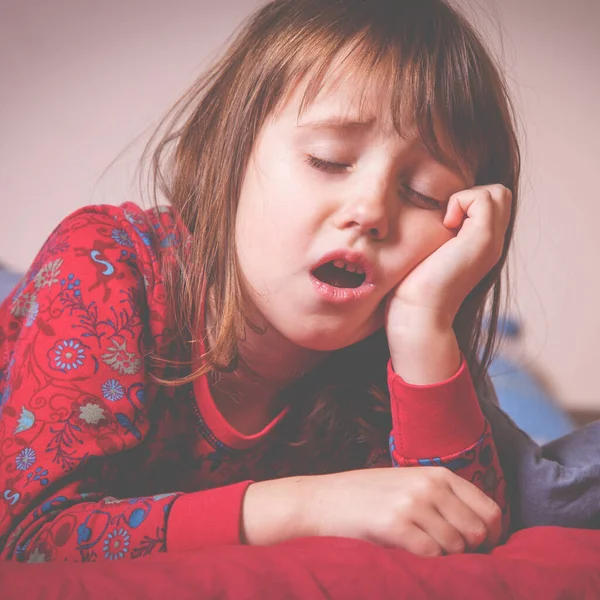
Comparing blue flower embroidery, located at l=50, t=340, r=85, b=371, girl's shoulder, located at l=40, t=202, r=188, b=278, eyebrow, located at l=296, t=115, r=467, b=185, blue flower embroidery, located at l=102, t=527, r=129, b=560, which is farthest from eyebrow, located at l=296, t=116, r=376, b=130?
blue flower embroidery, located at l=102, t=527, r=129, b=560

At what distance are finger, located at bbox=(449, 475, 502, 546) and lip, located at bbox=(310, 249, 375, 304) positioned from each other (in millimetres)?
212

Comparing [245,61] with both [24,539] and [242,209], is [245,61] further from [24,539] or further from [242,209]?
[24,539]

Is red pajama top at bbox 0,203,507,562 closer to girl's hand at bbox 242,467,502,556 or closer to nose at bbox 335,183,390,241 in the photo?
girl's hand at bbox 242,467,502,556

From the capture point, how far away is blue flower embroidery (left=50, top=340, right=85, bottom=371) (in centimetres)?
64

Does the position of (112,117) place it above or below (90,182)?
above

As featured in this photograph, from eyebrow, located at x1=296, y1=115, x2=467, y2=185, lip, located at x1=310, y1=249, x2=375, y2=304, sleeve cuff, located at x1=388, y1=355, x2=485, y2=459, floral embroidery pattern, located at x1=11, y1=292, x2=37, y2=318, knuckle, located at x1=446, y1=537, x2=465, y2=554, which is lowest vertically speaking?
knuckle, located at x1=446, y1=537, x2=465, y2=554

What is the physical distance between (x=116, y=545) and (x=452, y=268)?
457 mm

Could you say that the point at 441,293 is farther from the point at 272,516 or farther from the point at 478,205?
the point at 272,516

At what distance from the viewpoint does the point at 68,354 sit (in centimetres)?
65

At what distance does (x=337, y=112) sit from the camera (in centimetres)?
69

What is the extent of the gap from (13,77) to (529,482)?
135 centimetres

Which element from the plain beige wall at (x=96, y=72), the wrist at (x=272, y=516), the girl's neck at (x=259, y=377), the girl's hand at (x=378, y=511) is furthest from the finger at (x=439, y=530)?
the plain beige wall at (x=96, y=72)

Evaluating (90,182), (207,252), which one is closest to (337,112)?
(207,252)

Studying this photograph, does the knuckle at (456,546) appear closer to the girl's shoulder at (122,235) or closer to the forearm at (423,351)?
the forearm at (423,351)
